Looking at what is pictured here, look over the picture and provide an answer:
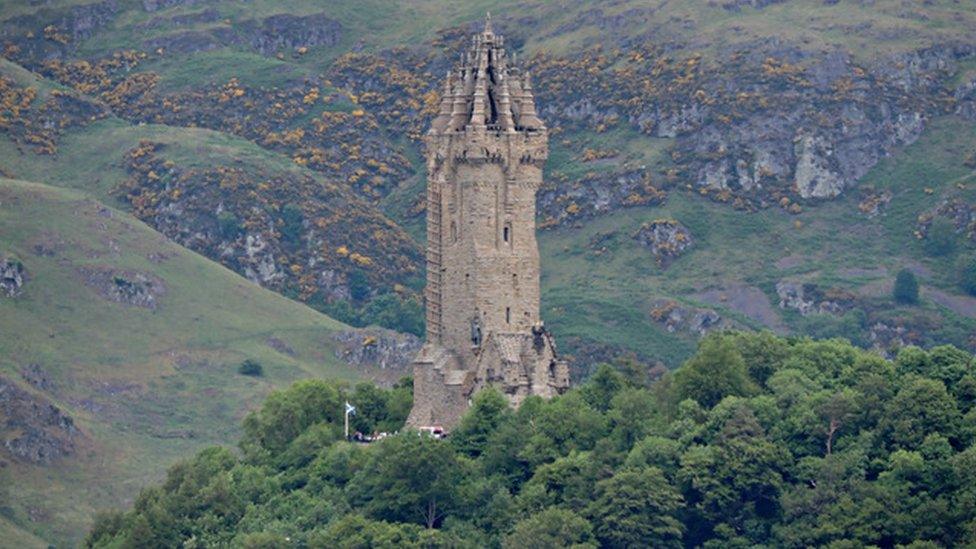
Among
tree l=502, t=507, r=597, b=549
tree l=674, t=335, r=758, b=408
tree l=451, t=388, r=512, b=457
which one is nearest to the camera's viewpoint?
tree l=502, t=507, r=597, b=549

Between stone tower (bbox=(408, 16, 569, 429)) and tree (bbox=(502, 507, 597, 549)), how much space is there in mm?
10395

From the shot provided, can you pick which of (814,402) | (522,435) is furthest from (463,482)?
(814,402)

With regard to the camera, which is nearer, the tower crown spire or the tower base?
the tower base

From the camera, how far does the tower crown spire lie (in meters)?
170

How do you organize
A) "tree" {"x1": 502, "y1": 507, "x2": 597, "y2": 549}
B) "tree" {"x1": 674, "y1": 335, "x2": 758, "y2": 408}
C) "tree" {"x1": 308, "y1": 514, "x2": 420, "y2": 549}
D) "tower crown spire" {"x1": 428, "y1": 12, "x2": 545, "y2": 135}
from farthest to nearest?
"tower crown spire" {"x1": 428, "y1": 12, "x2": 545, "y2": 135}, "tree" {"x1": 674, "y1": 335, "x2": 758, "y2": 408}, "tree" {"x1": 308, "y1": 514, "x2": 420, "y2": 549}, "tree" {"x1": 502, "y1": 507, "x2": 597, "y2": 549}

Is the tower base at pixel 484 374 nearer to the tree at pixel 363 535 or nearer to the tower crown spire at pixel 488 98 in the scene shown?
the tree at pixel 363 535


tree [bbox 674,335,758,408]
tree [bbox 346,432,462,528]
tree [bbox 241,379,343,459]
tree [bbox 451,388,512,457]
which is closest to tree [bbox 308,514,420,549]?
tree [bbox 346,432,462,528]

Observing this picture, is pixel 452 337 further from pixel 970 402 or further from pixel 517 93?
pixel 970 402

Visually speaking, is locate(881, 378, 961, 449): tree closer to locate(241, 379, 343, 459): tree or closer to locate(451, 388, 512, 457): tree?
locate(451, 388, 512, 457): tree

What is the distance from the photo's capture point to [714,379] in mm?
166875

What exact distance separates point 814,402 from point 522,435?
11712 millimetres

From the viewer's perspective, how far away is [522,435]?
16562 centimetres

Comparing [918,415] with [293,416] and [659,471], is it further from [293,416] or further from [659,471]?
[293,416]

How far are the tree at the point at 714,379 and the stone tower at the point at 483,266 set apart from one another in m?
6.04
